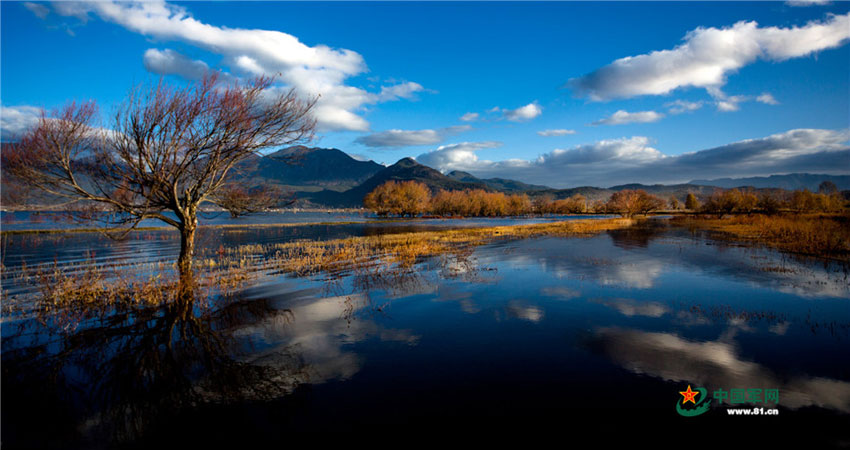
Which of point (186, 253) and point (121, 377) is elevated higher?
point (186, 253)

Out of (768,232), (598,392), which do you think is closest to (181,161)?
(598,392)

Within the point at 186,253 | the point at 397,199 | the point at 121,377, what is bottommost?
the point at 121,377

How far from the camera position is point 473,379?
852 cm

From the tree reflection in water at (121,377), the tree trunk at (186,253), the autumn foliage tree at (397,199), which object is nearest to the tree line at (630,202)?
the autumn foliage tree at (397,199)

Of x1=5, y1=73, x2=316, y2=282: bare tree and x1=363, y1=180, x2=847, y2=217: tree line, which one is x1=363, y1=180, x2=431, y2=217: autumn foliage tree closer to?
x1=363, y1=180, x2=847, y2=217: tree line

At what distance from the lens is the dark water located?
6.71 metres

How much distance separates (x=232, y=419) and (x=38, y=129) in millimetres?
16390

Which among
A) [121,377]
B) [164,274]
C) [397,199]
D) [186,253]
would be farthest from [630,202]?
[121,377]

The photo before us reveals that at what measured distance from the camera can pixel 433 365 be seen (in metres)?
9.34

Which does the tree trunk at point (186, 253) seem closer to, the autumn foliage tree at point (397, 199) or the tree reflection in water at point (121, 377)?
the tree reflection in water at point (121, 377)

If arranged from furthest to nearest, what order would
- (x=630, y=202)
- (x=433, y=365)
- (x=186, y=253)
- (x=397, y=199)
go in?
(x=397, y=199), (x=630, y=202), (x=186, y=253), (x=433, y=365)

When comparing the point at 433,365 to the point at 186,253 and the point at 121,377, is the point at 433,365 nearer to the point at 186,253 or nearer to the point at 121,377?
the point at 121,377

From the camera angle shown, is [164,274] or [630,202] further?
[630,202]

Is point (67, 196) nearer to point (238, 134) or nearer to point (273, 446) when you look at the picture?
point (238, 134)
